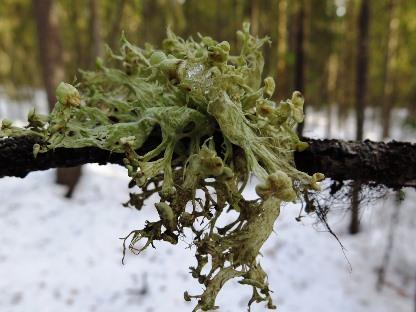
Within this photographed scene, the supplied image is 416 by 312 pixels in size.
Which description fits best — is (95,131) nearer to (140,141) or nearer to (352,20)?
(140,141)

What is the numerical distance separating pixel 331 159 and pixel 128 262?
16.7 ft

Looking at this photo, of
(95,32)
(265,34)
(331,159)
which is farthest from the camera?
(265,34)

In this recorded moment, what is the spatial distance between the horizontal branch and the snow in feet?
13.9

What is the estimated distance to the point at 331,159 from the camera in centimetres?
129

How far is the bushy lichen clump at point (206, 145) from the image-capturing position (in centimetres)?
98

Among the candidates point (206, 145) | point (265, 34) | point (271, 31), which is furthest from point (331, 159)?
point (271, 31)

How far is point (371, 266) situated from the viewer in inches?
276

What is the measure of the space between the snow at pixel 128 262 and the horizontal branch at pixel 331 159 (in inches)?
167

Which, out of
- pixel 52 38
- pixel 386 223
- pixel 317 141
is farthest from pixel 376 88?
pixel 317 141

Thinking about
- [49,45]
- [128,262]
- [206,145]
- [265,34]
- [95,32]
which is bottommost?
[128,262]

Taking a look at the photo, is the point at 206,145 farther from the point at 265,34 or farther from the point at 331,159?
the point at 265,34

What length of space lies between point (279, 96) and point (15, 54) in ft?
48.6

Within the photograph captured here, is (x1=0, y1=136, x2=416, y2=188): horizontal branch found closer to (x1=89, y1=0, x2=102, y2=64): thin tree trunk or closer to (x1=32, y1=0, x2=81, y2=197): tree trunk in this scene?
(x1=32, y1=0, x2=81, y2=197): tree trunk

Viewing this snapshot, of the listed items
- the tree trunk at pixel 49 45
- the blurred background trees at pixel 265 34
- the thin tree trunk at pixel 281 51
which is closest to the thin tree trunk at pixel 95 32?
the blurred background trees at pixel 265 34
